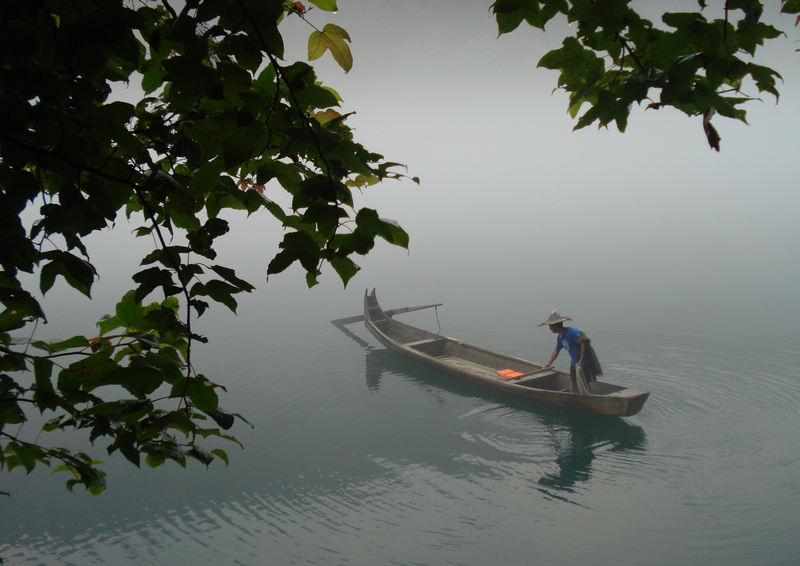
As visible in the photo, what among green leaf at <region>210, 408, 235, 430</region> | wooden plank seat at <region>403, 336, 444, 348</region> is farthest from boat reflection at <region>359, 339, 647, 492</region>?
green leaf at <region>210, 408, 235, 430</region>

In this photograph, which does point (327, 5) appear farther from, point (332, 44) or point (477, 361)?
point (477, 361)

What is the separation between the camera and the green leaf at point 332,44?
3.83 ft

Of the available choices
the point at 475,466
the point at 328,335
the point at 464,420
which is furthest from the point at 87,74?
the point at 328,335

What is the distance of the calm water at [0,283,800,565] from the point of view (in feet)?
17.2

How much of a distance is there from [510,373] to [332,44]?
783 centimetres

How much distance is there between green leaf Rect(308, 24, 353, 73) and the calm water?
5.04 meters

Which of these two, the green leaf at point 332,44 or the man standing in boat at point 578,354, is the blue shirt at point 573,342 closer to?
the man standing in boat at point 578,354

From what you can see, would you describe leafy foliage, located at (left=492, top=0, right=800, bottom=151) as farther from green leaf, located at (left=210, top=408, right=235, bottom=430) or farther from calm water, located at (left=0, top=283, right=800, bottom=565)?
calm water, located at (left=0, top=283, right=800, bottom=565)

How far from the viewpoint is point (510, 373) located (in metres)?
8.46

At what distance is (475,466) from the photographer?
21.7 feet

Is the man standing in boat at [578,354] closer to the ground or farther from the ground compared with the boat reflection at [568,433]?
farther from the ground

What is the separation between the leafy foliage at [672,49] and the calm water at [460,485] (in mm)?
4966

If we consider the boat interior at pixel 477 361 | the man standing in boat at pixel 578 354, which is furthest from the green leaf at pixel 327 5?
the boat interior at pixel 477 361

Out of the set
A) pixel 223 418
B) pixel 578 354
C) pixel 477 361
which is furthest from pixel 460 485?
pixel 223 418
